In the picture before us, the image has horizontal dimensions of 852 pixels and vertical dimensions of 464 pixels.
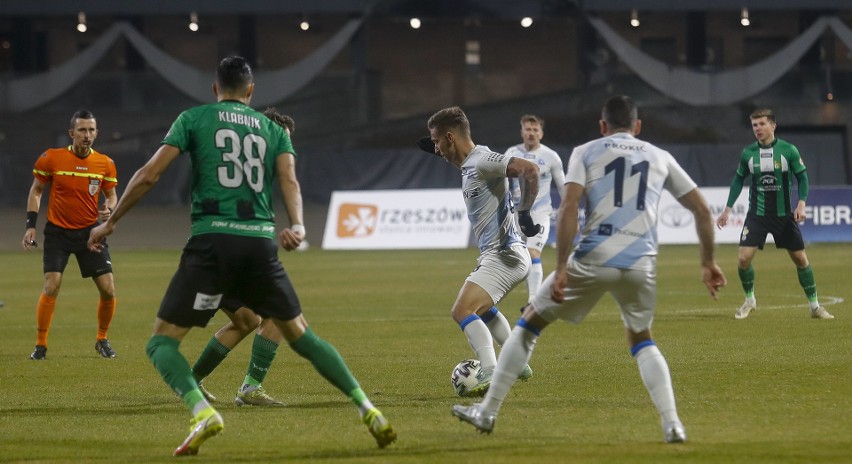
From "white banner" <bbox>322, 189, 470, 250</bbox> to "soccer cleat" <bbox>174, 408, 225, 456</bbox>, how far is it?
22.0 m

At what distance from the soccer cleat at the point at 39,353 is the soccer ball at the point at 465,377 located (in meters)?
4.84

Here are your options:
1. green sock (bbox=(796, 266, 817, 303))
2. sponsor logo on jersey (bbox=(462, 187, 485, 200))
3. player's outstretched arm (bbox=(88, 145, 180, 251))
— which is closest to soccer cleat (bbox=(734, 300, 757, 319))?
green sock (bbox=(796, 266, 817, 303))

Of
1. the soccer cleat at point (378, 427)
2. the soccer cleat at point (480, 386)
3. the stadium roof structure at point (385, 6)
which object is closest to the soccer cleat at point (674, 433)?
the soccer cleat at point (378, 427)

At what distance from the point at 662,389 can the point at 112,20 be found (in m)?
38.8

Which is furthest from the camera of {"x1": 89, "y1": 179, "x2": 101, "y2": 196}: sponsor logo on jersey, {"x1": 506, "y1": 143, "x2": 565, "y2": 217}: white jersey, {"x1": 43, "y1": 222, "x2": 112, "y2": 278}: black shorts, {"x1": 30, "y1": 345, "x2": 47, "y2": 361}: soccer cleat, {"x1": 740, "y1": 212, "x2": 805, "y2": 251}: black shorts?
{"x1": 506, "y1": 143, "x2": 565, "y2": 217}: white jersey

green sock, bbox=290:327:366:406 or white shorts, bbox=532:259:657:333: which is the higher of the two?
white shorts, bbox=532:259:657:333

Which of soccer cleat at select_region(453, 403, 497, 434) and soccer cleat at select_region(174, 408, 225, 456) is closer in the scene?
soccer cleat at select_region(174, 408, 225, 456)

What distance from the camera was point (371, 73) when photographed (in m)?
42.2

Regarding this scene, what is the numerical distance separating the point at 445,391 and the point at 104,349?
14.2 ft

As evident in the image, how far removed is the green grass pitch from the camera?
7.27 metres

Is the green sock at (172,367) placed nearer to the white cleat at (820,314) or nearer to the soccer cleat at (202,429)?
the soccer cleat at (202,429)

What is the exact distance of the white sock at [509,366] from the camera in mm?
7543

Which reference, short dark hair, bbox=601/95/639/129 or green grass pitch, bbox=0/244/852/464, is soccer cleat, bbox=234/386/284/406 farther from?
short dark hair, bbox=601/95/639/129

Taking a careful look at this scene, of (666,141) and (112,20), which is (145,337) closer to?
(666,141)
